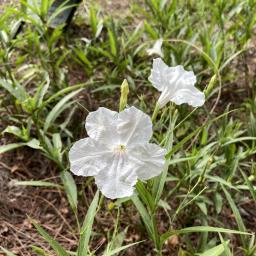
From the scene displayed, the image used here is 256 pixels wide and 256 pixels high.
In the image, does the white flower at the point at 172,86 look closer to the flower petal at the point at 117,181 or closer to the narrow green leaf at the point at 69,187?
the flower petal at the point at 117,181

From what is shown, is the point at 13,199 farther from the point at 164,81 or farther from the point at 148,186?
the point at 164,81

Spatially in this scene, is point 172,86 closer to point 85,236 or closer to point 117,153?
point 117,153

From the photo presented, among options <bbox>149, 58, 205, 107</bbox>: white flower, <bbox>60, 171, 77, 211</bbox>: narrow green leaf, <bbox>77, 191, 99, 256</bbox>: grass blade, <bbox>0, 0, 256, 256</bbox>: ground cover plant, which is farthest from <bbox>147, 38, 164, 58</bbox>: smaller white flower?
<bbox>77, 191, 99, 256</bbox>: grass blade

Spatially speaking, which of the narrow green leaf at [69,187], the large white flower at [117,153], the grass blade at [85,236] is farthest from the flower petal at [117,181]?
the narrow green leaf at [69,187]

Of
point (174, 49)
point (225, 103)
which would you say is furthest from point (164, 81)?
point (225, 103)

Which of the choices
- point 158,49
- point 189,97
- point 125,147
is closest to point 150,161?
point 125,147

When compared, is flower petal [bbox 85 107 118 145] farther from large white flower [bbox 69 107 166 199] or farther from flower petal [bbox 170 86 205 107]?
flower petal [bbox 170 86 205 107]
